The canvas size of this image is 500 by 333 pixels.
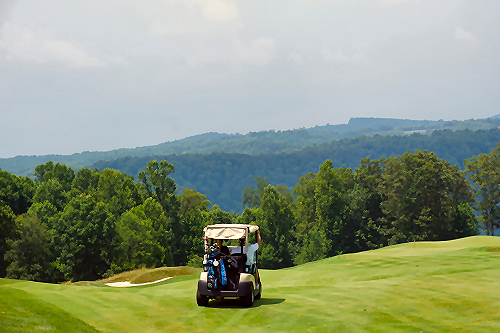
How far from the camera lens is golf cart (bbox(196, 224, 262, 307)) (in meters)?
17.6

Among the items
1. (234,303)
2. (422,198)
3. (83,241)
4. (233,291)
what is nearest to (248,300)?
(233,291)

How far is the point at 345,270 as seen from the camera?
33406mm

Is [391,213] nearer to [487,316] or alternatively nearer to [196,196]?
[196,196]

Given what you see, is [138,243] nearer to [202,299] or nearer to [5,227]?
[5,227]

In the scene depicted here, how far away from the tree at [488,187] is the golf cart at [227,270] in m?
78.6

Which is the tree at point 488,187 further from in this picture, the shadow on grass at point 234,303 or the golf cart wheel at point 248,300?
the golf cart wheel at point 248,300

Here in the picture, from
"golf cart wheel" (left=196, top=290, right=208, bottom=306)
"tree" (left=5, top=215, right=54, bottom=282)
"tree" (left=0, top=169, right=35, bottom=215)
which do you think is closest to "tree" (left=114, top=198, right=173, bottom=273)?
"tree" (left=5, top=215, right=54, bottom=282)

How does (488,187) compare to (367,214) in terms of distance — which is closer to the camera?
(488,187)

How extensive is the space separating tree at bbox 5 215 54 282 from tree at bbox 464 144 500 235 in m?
Result: 74.8

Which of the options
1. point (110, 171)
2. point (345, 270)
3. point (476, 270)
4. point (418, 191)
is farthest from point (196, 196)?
point (476, 270)

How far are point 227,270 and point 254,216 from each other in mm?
83829

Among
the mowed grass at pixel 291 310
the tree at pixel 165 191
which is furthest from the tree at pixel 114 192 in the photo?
the mowed grass at pixel 291 310

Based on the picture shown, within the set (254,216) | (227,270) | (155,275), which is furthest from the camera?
(254,216)

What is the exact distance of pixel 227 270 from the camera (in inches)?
699
